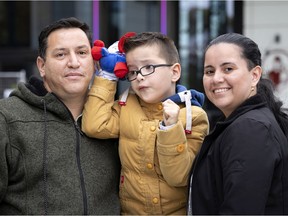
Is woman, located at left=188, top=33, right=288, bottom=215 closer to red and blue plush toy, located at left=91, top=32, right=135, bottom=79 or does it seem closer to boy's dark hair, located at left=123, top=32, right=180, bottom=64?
boy's dark hair, located at left=123, top=32, right=180, bottom=64

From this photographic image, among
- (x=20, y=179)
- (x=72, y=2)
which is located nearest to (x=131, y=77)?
(x=20, y=179)

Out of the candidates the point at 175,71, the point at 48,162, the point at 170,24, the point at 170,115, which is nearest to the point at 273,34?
the point at 170,24

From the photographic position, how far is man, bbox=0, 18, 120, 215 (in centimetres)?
189

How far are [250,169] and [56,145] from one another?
0.85 meters

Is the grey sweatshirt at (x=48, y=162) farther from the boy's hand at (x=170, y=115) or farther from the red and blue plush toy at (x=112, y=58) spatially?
the boy's hand at (x=170, y=115)

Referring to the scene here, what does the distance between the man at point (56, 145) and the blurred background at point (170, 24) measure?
183 inches

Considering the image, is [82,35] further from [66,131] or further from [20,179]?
[20,179]

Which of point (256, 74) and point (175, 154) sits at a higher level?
point (256, 74)

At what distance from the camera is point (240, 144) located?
157cm

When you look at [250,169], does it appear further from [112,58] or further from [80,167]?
[112,58]

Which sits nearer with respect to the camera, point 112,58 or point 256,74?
point 256,74

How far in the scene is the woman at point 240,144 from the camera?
5.05 feet

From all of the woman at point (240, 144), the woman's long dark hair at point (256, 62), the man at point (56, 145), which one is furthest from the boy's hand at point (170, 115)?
the man at point (56, 145)

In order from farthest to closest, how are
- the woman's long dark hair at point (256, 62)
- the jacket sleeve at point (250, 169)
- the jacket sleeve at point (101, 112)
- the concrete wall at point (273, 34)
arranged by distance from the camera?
the concrete wall at point (273, 34)
the jacket sleeve at point (101, 112)
the woman's long dark hair at point (256, 62)
the jacket sleeve at point (250, 169)
